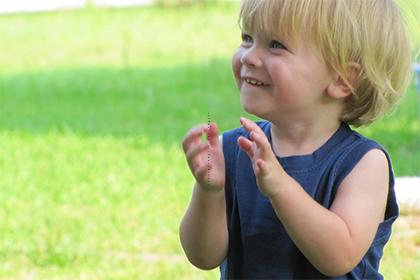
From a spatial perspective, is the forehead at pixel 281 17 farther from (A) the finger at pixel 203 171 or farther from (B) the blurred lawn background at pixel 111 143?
(B) the blurred lawn background at pixel 111 143

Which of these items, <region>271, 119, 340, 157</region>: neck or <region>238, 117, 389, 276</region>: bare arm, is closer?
<region>238, 117, 389, 276</region>: bare arm

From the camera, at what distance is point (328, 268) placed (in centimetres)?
263

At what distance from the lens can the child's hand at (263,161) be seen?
97.3 inches

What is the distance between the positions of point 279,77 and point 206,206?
0.39m

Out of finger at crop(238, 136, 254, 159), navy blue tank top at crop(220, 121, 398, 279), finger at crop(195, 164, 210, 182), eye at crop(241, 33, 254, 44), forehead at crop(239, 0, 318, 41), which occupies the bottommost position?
navy blue tank top at crop(220, 121, 398, 279)

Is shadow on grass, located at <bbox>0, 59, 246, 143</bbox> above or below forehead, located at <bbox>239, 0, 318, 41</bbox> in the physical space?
below

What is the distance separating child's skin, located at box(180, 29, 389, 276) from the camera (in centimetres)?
254

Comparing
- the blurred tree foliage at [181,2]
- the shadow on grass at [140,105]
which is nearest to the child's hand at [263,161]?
the shadow on grass at [140,105]

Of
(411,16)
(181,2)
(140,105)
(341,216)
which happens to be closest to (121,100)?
(140,105)

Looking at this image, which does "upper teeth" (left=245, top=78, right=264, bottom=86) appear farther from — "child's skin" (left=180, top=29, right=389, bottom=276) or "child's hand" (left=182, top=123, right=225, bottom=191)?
"child's hand" (left=182, top=123, right=225, bottom=191)

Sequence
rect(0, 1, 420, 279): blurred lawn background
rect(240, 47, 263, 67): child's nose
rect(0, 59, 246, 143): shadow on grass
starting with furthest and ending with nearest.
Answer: rect(0, 59, 246, 143): shadow on grass
rect(0, 1, 420, 279): blurred lawn background
rect(240, 47, 263, 67): child's nose

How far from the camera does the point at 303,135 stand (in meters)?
2.81

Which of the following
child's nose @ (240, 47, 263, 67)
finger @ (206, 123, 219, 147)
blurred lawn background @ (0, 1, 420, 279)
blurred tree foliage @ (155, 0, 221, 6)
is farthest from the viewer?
blurred tree foliage @ (155, 0, 221, 6)

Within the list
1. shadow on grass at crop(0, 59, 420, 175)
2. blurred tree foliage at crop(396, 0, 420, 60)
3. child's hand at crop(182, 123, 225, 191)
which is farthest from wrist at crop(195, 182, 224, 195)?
shadow on grass at crop(0, 59, 420, 175)
